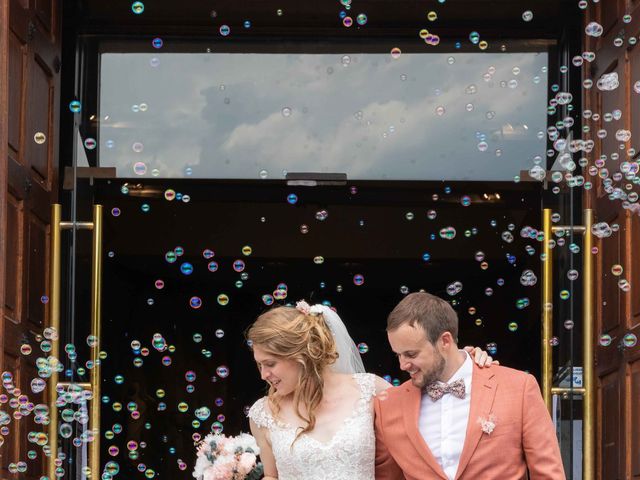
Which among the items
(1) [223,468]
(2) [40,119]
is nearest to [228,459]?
(1) [223,468]

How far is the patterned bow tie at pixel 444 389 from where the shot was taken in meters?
3.98

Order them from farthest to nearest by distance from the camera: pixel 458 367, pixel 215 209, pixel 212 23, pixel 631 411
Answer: pixel 215 209 < pixel 212 23 < pixel 631 411 < pixel 458 367

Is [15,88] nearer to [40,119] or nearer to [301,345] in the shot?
[40,119]

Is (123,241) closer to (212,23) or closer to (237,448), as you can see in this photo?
(212,23)

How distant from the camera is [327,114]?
23.0 ft

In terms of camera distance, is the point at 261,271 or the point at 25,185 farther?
the point at 261,271

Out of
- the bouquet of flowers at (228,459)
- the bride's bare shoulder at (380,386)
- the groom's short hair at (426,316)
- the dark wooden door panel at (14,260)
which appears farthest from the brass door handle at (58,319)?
the groom's short hair at (426,316)

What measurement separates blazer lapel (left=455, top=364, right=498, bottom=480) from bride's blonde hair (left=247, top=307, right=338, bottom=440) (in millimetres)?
628

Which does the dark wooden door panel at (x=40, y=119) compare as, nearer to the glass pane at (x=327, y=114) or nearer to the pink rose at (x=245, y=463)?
the glass pane at (x=327, y=114)

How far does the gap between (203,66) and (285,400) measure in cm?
301

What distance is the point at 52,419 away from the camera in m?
5.92

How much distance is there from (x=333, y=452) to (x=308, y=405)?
0.20m

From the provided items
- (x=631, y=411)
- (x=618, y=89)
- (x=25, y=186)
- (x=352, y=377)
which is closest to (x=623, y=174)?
(x=618, y=89)

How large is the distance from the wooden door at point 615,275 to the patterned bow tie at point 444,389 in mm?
1872
